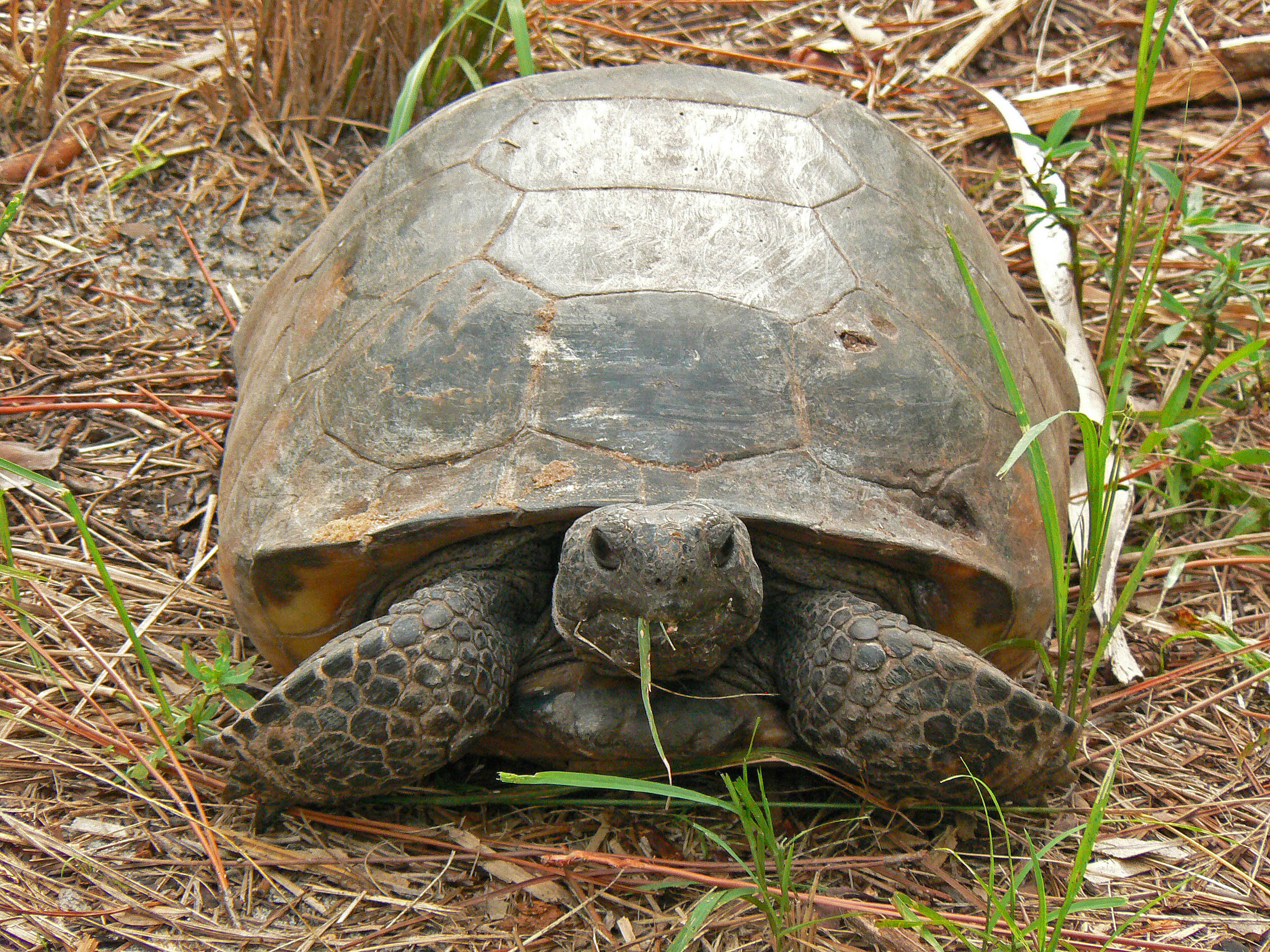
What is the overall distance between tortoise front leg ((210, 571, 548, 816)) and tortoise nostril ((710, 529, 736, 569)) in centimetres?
50

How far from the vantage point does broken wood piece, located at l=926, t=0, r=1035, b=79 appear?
4938 millimetres

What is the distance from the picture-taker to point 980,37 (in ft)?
16.4

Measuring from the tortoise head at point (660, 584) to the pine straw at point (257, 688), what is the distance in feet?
1.36

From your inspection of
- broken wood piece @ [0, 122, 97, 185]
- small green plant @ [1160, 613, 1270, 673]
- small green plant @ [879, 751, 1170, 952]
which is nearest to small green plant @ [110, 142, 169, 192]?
broken wood piece @ [0, 122, 97, 185]

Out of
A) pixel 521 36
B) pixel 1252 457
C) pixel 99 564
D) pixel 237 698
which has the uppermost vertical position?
pixel 521 36

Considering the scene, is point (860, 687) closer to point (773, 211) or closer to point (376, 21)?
point (773, 211)

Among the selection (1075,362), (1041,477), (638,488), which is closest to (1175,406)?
(1075,362)

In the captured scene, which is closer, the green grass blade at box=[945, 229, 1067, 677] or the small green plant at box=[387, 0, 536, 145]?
the green grass blade at box=[945, 229, 1067, 677]

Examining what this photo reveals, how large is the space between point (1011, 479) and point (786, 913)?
39.8 inches

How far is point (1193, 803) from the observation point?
247cm

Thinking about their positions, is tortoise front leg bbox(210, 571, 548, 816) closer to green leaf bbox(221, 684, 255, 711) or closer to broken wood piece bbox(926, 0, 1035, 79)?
green leaf bbox(221, 684, 255, 711)

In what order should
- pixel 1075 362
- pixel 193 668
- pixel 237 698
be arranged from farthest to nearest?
pixel 1075 362
pixel 237 698
pixel 193 668

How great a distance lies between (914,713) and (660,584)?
547 mm

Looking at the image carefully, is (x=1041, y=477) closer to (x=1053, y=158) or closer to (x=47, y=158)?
(x=1053, y=158)
